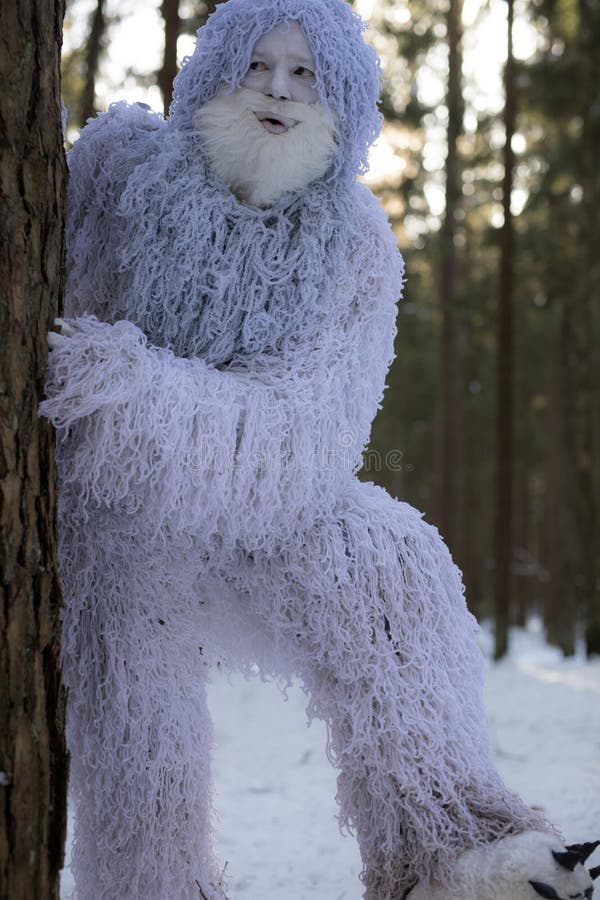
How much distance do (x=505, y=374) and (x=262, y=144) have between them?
22.1 ft

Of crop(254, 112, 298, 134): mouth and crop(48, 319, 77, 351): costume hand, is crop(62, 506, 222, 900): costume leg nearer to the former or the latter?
crop(48, 319, 77, 351): costume hand

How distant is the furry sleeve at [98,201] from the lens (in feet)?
6.47

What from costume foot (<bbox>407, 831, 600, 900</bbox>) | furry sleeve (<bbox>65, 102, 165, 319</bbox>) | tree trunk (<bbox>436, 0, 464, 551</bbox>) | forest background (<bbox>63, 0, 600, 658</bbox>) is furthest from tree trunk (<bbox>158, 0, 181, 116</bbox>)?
costume foot (<bbox>407, 831, 600, 900</bbox>)

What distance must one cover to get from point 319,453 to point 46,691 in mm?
692

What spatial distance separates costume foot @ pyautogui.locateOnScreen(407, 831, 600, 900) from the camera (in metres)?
1.80

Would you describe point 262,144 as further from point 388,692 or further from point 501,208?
point 501,208

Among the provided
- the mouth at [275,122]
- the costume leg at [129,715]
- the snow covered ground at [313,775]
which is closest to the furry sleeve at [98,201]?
the mouth at [275,122]

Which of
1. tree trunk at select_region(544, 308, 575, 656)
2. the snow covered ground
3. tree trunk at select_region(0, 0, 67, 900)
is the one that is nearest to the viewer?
tree trunk at select_region(0, 0, 67, 900)

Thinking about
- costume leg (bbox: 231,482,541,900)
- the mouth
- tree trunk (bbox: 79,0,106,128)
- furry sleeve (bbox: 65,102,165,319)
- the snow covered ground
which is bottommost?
the snow covered ground

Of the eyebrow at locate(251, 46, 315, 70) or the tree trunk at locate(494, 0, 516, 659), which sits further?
the tree trunk at locate(494, 0, 516, 659)

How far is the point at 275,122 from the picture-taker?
1.85m

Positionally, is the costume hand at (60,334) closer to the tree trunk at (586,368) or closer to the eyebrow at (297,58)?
the eyebrow at (297,58)

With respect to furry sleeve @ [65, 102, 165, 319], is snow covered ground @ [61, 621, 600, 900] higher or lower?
lower

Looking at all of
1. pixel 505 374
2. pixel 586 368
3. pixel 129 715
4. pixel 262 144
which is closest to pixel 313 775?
pixel 129 715
